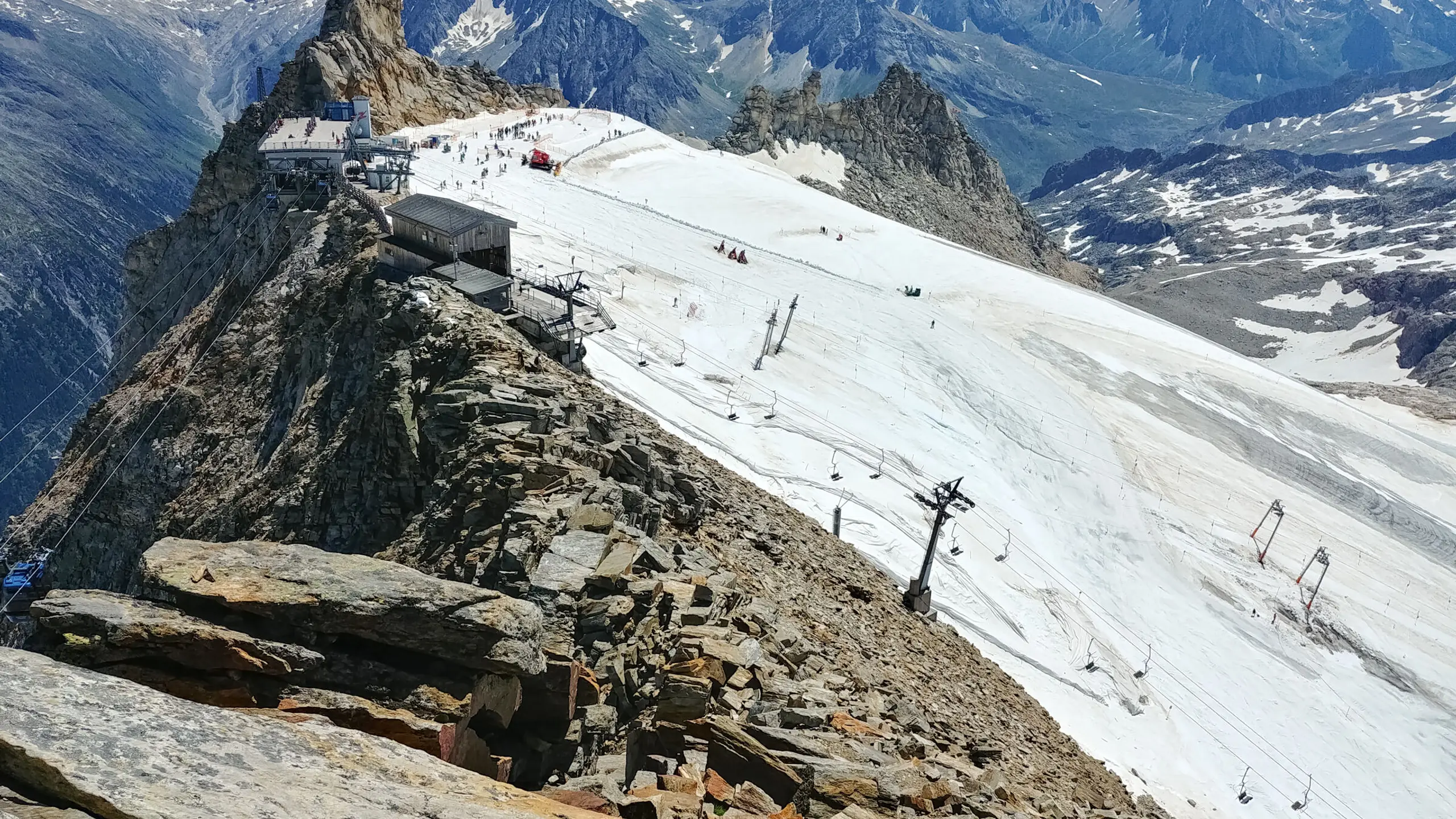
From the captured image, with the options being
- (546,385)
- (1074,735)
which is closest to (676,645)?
(546,385)

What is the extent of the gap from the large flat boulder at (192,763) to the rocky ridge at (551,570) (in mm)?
1856

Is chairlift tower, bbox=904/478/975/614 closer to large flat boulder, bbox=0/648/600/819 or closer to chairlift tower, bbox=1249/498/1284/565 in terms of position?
chairlift tower, bbox=1249/498/1284/565

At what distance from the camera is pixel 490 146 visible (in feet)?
254

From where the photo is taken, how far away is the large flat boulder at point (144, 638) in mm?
9047

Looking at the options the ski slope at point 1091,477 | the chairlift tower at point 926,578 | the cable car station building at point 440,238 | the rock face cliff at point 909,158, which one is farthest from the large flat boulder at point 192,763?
the rock face cliff at point 909,158

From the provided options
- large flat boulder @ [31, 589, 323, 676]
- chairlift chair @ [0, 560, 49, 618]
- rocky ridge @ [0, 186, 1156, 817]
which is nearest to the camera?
large flat boulder @ [31, 589, 323, 676]

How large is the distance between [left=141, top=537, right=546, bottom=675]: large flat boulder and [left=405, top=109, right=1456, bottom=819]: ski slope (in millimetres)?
23566

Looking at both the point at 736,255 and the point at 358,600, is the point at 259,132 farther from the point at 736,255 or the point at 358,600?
the point at 358,600

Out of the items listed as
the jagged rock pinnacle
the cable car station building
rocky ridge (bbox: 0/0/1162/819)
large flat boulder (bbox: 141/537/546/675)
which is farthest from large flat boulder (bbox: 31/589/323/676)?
the jagged rock pinnacle

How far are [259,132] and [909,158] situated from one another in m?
111

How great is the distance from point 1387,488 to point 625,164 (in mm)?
63956

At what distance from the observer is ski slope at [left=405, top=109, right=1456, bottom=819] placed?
1293 inches

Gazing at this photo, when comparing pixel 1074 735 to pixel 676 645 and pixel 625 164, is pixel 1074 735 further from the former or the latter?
pixel 625 164

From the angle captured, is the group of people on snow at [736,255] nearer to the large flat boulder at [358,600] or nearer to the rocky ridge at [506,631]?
the rocky ridge at [506,631]
